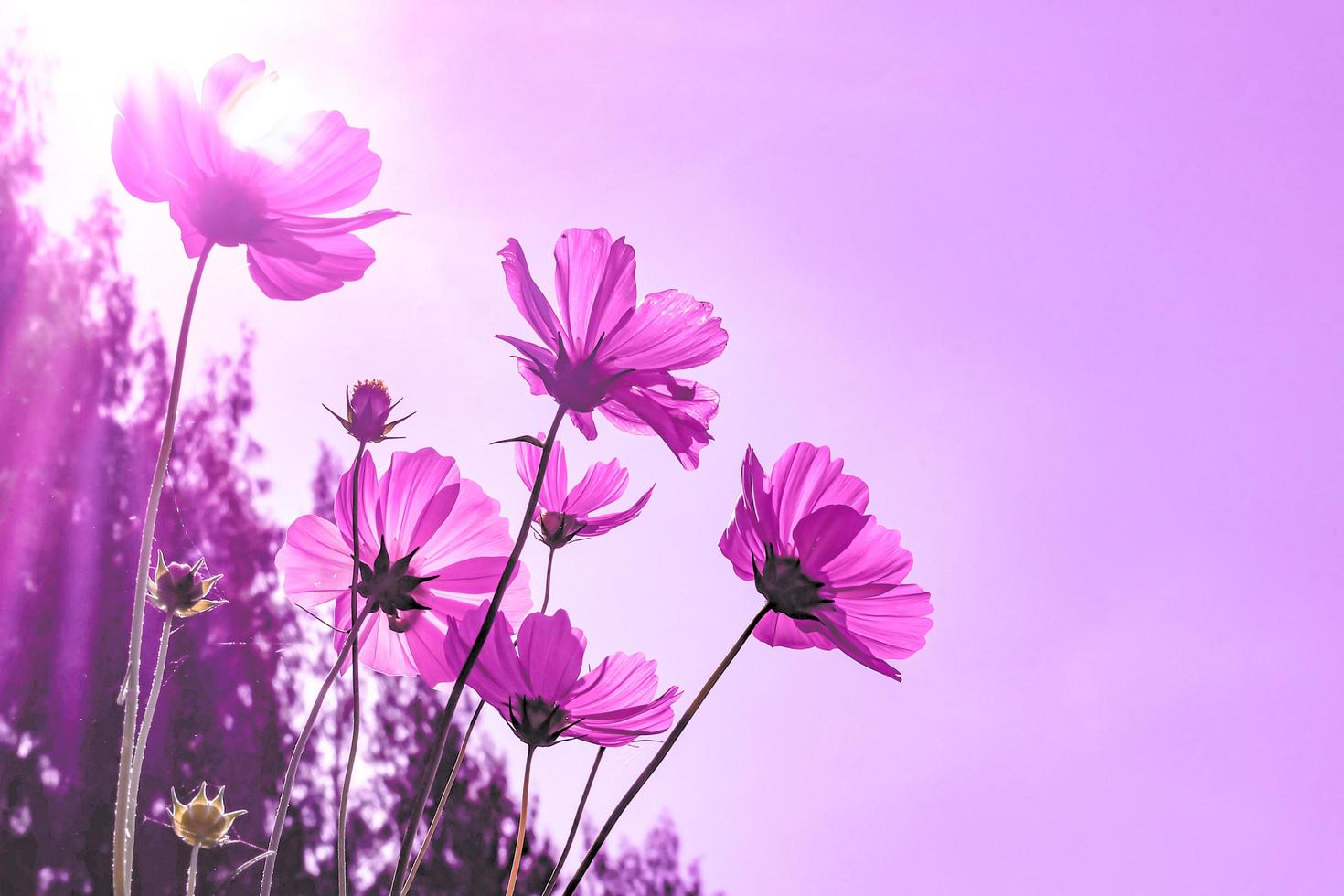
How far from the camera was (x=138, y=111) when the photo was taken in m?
0.48

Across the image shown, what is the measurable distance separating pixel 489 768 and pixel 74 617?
7.80ft

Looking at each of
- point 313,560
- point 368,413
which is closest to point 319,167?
point 368,413

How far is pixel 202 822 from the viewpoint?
51cm

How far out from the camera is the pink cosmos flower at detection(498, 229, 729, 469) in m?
0.54

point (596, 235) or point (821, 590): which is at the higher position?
point (596, 235)

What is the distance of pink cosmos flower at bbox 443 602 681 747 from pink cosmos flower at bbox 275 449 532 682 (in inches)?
1.6

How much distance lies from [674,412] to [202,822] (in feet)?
1.11

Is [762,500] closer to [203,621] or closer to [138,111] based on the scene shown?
[138,111]

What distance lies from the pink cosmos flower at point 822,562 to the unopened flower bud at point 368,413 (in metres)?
0.22

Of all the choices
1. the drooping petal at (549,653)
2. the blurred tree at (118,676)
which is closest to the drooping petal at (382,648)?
the drooping petal at (549,653)

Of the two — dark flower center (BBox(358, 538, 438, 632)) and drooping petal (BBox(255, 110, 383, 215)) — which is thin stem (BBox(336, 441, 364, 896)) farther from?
drooping petal (BBox(255, 110, 383, 215))

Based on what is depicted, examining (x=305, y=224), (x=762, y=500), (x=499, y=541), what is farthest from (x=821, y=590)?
(x=305, y=224)

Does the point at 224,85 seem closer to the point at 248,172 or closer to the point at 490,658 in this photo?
the point at 248,172

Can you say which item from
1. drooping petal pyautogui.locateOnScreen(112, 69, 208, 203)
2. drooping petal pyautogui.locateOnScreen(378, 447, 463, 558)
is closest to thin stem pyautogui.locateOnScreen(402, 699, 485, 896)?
drooping petal pyautogui.locateOnScreen(378, 447, 463, 558)
